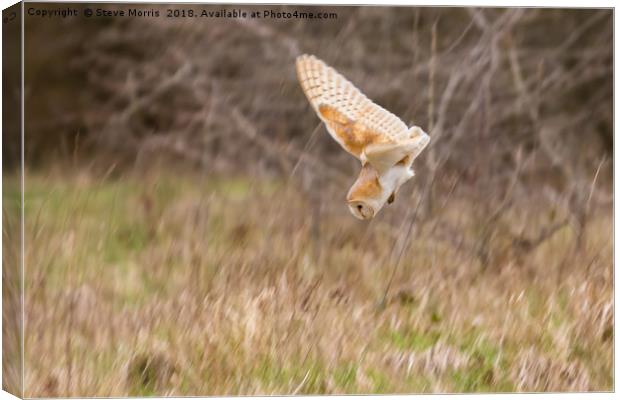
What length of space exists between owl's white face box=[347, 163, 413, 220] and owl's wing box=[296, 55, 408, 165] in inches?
2.9

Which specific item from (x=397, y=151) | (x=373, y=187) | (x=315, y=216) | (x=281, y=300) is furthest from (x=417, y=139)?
(x=281, y=300)

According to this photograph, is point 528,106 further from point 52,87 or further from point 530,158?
point 52,87

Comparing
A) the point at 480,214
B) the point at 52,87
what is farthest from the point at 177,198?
the point at 480,214

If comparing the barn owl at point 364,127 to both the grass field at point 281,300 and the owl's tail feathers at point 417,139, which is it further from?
the grass field at point 281,300

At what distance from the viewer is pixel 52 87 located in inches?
220

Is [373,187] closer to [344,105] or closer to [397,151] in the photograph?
[397,151]

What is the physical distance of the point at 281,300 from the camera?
5594 millimetres

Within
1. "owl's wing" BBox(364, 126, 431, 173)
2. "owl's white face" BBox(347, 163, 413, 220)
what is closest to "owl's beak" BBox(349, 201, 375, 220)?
"owl's white face" BBox(347, 163, 413, 220)

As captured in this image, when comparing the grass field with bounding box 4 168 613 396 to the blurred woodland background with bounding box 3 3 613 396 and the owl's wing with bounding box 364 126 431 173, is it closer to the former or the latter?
the blurred woodland background with bounding box 3 3 613 396

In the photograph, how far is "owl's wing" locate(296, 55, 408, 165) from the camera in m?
5.59

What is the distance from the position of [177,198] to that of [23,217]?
73 centimetres

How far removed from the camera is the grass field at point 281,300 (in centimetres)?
547

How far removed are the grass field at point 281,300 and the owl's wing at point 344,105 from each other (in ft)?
1.03

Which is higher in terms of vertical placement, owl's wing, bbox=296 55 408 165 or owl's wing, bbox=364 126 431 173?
owl's wing, bbox=296 55 408 165
